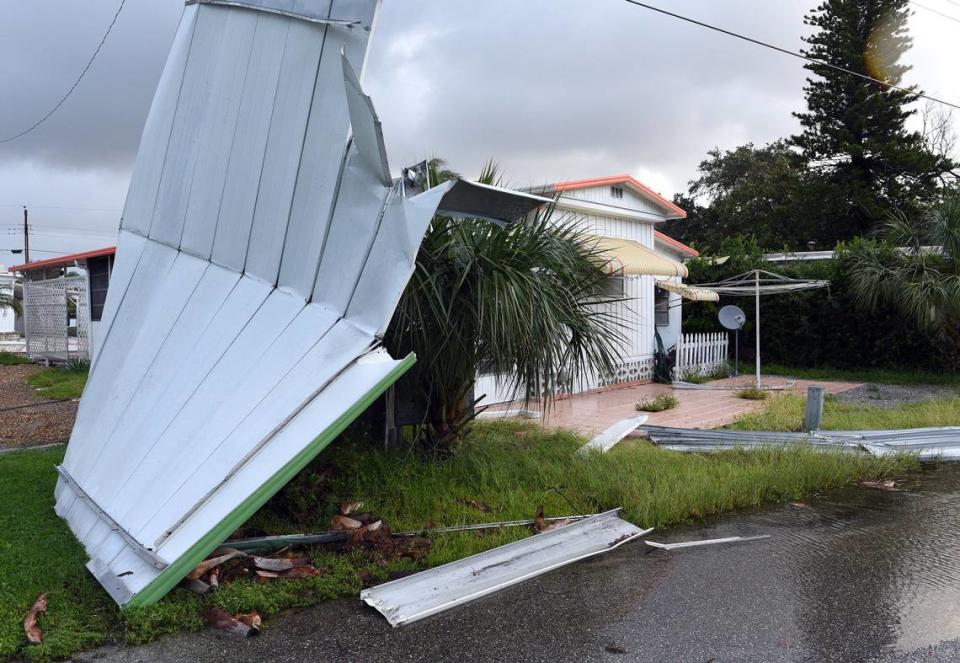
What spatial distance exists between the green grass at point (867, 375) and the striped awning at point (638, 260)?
460cm

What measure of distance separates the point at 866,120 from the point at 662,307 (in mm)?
18381

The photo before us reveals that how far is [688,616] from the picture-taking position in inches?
158

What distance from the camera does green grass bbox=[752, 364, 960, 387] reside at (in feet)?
49.8

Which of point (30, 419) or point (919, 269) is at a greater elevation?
point (919, 269)

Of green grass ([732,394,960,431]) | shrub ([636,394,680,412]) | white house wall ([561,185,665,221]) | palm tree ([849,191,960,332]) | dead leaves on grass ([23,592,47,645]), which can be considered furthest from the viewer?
palm tree ([849,191,960,332])

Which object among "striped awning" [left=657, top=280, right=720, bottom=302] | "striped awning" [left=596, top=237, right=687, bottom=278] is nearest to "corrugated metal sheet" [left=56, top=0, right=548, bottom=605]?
"striped awning" [left=596, top=237, right=687, bottom=278]

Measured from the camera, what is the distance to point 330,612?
403 centimetres

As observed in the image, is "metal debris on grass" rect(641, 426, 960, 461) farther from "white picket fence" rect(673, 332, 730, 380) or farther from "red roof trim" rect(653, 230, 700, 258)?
"red roof trim" rect(653, 230, 700, 258)

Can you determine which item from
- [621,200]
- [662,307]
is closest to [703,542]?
[621,200]

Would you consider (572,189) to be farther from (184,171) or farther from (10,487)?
(10,487)

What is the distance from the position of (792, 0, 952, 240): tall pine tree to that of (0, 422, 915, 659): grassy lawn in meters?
24.8

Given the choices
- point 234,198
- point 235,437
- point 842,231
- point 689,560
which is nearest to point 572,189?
point 234,198

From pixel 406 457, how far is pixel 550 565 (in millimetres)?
2076

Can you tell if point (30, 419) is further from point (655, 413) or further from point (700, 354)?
point (700, 354)
